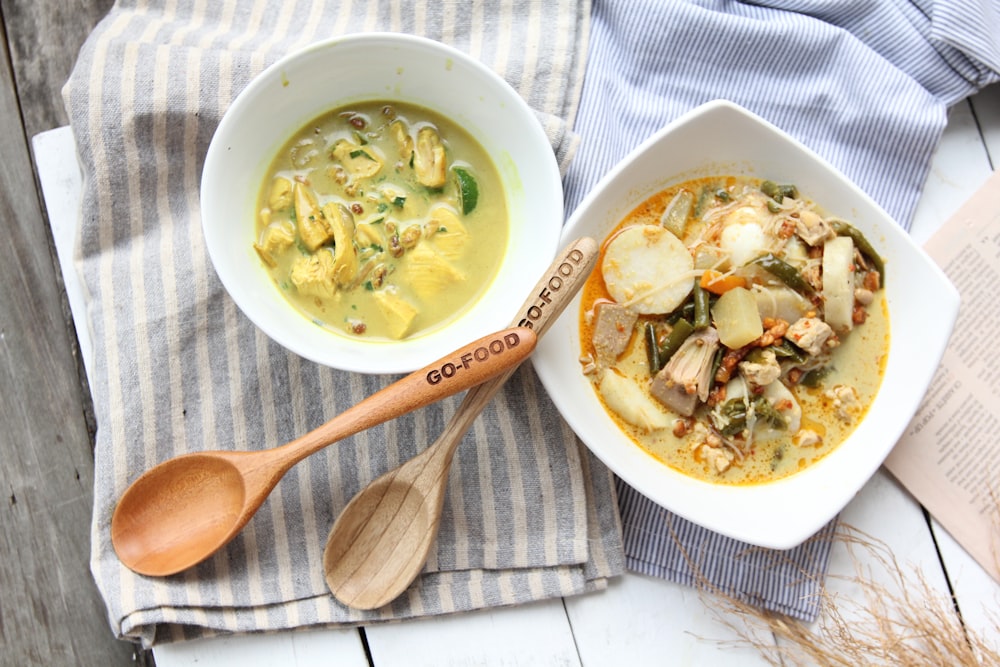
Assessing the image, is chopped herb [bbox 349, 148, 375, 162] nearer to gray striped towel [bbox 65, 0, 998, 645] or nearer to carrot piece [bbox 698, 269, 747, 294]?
gray striped towel [bbox 65, 0, 998, 645]

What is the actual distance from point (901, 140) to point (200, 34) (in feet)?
7.16

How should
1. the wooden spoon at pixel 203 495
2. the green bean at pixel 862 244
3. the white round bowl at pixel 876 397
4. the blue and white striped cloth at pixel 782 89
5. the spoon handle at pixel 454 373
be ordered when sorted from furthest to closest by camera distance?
the blue and white striped cloth at pixel 782 89, the green bean at pixel 862 244, the white round bowl at pixel 876 397, the wooden spoon at pixel 203 495, the spoon handle at pixel 454 373

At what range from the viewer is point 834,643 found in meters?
2.55

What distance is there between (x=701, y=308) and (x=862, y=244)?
0.52m

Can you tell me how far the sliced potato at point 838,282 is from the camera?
→ 2379 mm

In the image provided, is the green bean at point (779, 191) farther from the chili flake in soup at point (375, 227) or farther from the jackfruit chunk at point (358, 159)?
the jackfruit chunk at point (358, 159)

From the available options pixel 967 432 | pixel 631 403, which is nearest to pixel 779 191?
pixel 631 403

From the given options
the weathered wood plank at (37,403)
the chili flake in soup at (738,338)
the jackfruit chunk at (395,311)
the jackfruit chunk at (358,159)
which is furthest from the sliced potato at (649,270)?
the weathered wood plank at (37,403)

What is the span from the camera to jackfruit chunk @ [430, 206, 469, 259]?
7.43ft

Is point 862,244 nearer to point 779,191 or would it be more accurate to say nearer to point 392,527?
point 779,191

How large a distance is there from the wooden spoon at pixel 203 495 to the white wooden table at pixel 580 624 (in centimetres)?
34

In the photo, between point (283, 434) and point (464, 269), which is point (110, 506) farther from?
point (464, 269)

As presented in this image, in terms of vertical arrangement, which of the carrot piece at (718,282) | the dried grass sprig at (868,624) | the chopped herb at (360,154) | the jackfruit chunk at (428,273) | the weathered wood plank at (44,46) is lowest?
the dried grass sprig at (868,624)

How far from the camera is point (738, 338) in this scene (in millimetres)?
2348
